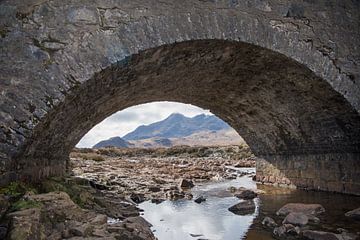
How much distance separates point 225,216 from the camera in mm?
7164

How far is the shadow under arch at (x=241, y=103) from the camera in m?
5.59

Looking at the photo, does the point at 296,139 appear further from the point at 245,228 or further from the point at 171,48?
the point at 171,48

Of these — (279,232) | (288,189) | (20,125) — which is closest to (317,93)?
(279,232)

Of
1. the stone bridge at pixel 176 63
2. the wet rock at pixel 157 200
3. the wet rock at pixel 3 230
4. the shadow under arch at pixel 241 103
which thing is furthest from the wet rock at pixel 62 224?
the wet rock at pixel 157 200

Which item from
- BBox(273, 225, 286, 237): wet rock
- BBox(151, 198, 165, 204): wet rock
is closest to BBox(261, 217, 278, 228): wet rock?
BBox(273, 225, 286, 237): wet rock

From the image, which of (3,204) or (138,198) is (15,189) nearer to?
(3,204)

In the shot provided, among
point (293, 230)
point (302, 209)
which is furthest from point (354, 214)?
point (293, 230)

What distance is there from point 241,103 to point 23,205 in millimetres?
7033

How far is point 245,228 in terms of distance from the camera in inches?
241

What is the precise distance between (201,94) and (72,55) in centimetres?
516

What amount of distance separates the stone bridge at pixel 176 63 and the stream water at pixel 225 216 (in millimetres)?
968

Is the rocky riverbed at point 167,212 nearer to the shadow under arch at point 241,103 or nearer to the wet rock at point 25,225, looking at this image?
the wet rock at point 25,225

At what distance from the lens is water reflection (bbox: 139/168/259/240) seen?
19.0ft

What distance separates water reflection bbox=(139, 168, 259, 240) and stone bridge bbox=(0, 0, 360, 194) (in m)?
2.48
